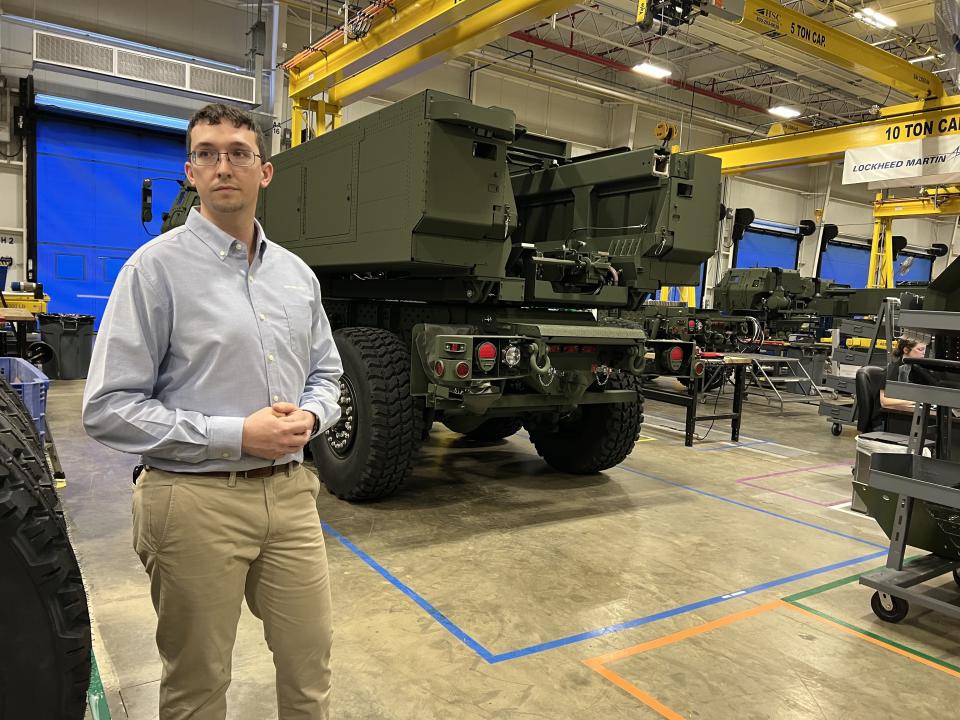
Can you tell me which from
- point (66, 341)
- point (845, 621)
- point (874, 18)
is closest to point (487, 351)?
point (845, 621)

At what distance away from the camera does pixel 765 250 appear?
2173cm

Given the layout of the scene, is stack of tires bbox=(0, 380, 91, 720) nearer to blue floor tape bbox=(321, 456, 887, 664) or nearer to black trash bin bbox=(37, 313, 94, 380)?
blue floor tape bbox=(321, 456, 887, 664)

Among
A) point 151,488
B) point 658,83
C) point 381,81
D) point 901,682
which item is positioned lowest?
point 901,682

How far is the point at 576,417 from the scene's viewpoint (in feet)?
18.6

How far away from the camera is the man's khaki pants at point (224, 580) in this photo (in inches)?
62.1

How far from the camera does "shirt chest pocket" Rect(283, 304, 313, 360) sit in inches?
69.7

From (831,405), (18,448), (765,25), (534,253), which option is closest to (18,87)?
(534,253)

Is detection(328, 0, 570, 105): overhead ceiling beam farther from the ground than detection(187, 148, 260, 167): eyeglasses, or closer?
farther from the ground

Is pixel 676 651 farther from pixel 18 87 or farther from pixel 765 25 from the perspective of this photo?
pixel 18 87

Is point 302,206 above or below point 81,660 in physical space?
above

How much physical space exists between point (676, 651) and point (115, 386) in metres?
2.49

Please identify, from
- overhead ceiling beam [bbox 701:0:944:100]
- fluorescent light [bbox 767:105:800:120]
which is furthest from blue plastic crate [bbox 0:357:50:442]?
fluorescent light [bbox 767:105:800:120]

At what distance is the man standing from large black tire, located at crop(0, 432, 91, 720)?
18 cm

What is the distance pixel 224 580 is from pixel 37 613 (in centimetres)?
37
